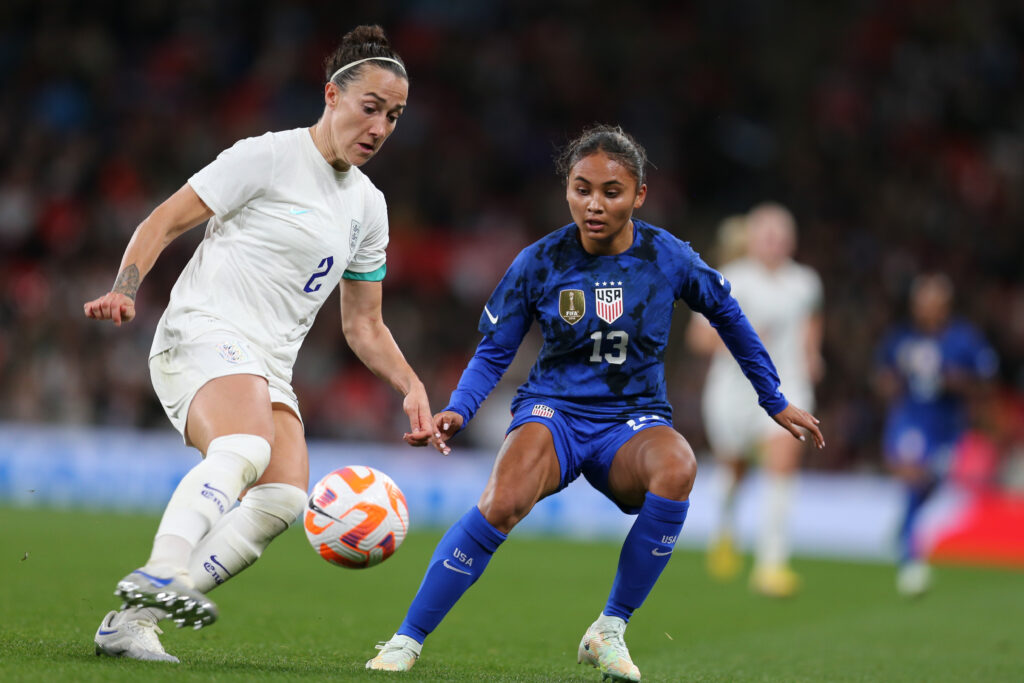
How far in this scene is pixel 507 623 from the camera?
6.59 meters

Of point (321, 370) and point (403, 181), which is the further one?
point (403, 181)

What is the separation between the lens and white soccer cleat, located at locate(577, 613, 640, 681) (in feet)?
14.2

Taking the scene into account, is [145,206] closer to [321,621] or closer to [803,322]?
[803,322]

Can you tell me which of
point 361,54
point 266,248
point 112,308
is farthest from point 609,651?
point 361,54

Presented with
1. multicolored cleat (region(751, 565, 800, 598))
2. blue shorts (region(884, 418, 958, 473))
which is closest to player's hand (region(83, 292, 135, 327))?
multicolored cleat (region(751, 565, 800, 598))

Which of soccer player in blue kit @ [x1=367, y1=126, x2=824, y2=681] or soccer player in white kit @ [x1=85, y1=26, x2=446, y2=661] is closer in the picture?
soccer player in white kit @ [x1=85, y1=26, x2=446, y2=661]

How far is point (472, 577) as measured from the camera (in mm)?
4383

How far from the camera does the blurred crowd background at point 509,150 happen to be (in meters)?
15.0

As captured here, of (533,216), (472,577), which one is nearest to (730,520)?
(472,577)

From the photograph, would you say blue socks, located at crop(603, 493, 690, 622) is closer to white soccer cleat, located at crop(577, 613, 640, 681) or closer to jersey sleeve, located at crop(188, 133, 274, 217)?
white soccer cleat, located at crop(577, 613, 640, 681)

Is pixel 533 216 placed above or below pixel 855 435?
above

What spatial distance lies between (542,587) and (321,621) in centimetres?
269

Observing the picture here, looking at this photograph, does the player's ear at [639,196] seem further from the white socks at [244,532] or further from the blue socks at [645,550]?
the white socks at [244,532]

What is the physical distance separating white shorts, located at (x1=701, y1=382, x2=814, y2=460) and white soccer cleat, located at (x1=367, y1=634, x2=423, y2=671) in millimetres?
5408
